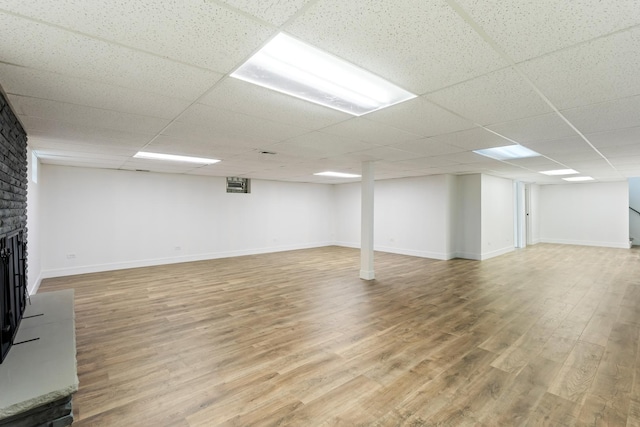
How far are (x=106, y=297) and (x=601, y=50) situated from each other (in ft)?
19.9

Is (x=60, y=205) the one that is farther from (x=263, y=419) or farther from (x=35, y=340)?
(x=263, y=419)

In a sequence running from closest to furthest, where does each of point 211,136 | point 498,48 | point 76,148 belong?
point 498,48 → point 211,136 → point 76,148

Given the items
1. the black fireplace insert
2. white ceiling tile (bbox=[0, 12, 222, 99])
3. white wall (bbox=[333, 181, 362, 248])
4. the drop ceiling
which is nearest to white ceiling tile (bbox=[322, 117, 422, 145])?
the drop ceiling

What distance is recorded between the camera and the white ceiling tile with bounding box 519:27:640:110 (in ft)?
5.18

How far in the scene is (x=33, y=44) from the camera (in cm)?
154

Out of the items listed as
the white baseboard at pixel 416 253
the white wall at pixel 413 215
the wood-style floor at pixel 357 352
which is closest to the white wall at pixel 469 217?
the white wall at pixel 413 215

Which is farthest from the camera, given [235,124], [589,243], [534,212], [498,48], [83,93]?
[534,212]

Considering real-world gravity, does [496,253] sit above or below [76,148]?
below

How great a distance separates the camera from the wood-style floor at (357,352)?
2.03 m

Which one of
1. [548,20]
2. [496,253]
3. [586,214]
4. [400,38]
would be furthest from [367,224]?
[586,214]

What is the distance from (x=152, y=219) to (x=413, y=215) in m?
6.88

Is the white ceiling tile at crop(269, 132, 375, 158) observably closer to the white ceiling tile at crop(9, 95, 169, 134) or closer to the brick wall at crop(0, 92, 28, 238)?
the white ceiling tile at crop(9, 95, 169, 134)

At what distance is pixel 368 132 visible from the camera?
3.39 m

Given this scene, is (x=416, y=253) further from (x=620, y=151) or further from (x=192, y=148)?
(x=192, y=148)
